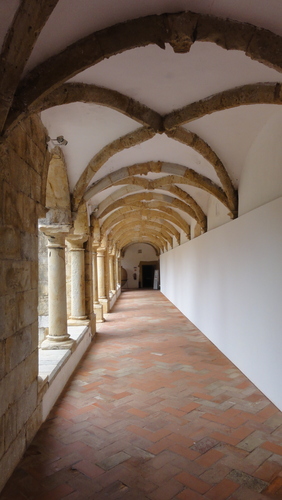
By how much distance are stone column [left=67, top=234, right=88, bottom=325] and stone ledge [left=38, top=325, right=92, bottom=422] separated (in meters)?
1.00

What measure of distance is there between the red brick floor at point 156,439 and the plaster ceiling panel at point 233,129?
9.29ft

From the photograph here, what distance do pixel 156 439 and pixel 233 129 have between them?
3314 mm

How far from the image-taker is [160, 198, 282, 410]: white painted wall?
3.47 meters

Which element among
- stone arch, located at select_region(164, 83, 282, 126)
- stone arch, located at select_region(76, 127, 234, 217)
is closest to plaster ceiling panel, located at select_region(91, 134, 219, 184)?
stone arch, located at select_region(76, 127, 234, 217)

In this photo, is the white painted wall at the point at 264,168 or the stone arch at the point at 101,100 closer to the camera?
the stone arch at the point at 101,100

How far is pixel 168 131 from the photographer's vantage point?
3801 mm

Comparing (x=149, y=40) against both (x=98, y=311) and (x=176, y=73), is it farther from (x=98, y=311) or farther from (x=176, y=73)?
(x=98, y=311)

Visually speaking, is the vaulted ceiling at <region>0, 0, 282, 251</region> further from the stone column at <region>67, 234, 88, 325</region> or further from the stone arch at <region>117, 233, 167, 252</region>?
the stone arch at <region>117, 233, 167, 252</region>

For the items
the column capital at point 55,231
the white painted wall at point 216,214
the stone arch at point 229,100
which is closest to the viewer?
the stone arch at point 229,100

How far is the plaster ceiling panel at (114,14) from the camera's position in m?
2.06

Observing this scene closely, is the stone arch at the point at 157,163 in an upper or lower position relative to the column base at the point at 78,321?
upper

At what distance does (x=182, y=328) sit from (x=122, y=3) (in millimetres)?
6724

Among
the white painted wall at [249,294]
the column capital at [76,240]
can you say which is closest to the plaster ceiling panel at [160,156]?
the white painted wall at [249,294]

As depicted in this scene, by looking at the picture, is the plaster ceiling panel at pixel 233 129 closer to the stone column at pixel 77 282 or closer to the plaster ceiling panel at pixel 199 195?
the plaster ceiling panel at pixel 199 195
